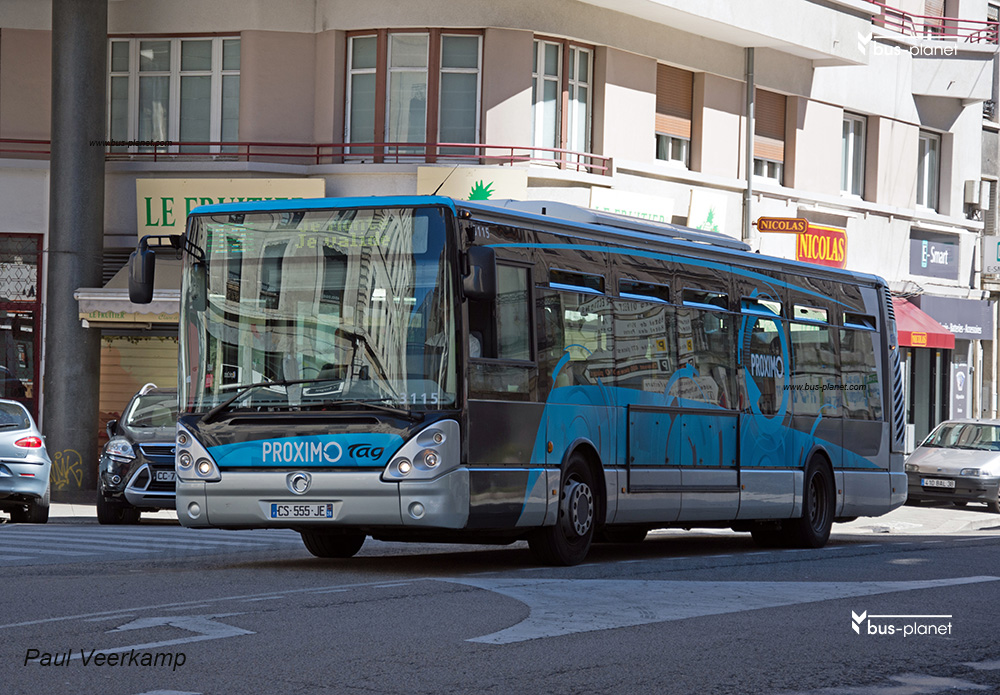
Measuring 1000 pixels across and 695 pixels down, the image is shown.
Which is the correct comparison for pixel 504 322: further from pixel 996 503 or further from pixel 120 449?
pixel 996 503

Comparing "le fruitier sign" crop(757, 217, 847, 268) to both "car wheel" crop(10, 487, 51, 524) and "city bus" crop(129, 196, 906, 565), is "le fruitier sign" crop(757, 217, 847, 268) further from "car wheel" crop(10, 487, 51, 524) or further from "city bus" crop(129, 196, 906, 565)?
"city bus" crop(129, 196, 906, 565)

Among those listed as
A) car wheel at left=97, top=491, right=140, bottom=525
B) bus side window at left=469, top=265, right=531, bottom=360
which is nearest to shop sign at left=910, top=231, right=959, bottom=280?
car wheel at left=97, top=491, right=140, bottom=525

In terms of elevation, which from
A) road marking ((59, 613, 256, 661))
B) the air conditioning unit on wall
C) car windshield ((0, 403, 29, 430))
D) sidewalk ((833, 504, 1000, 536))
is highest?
the air conditioning unit on wall

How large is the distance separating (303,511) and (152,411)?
8798 millimetres

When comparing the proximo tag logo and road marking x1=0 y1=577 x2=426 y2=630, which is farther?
the proximo tag logo

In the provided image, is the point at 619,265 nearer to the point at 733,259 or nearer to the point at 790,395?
the point at 733,259

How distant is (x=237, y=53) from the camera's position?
2659 cm

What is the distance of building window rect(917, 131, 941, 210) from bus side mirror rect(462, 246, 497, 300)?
2529 centimetres

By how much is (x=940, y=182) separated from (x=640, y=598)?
2714 cm

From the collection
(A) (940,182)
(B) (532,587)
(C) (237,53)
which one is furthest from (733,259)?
(A) (940,182)

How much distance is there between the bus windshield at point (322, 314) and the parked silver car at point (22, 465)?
23.0 feet

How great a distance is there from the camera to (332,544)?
14195mm

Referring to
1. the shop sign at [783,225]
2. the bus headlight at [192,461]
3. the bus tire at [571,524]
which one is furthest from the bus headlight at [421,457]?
the shop sign at [783,225]

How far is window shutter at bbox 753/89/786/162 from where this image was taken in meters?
30.7
